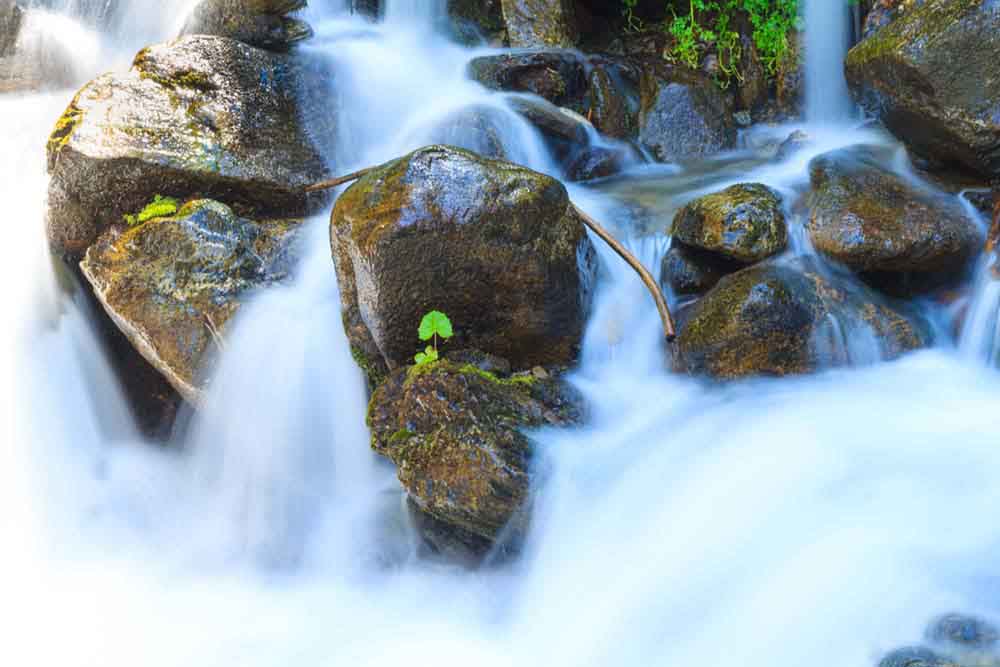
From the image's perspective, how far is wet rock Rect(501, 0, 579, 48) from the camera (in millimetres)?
7680

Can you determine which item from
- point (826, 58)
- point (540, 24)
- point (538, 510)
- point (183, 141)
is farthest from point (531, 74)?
point (538, 510)

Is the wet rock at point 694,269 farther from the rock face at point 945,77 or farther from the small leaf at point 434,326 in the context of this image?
the small leaf at point 434,326

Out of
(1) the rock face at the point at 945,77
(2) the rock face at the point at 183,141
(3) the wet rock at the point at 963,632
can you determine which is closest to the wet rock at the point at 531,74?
(2) the rock face at the point at 183,141

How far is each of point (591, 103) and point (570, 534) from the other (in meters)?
4.79

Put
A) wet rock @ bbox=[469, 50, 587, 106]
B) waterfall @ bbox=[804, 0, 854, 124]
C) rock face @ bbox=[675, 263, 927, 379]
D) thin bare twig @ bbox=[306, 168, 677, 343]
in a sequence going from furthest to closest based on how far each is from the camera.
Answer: waterfall @ bbox=[804, 0, 854, 124] → wet rock @ bbox=[469, 50, 587, 106] → thin bare twig @ bbox=[306, 168, 677, 343] → rock face @ bbox=[675, 263, 927, 379]

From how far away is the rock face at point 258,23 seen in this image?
5.82m

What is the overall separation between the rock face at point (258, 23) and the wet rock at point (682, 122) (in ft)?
9.84

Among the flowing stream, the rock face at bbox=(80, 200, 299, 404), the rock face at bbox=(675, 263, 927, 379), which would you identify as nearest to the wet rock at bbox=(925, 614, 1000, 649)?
the flowing stream

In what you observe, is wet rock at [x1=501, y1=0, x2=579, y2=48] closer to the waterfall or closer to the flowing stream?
the waterfall

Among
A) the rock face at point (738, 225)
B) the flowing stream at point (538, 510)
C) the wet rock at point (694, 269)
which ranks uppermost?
the rock face at point (738, 225)

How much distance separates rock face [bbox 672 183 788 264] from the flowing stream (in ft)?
0.62

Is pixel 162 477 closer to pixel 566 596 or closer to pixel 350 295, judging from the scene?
pixel 350 295

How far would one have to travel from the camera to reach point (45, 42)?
790 centimetres

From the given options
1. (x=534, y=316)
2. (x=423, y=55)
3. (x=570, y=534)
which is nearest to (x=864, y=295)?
(x=534, y=316)
